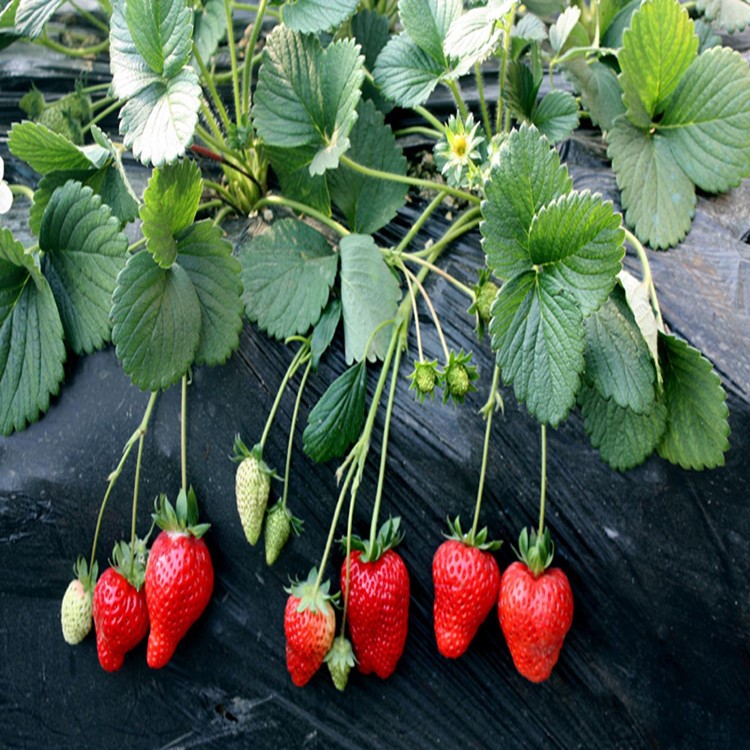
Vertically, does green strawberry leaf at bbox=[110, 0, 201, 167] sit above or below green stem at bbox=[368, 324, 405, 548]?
above

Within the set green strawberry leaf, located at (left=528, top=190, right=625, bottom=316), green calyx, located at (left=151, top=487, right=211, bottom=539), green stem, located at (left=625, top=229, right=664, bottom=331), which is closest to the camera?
green strawberry leaf, located at (left=528, top=190, right=625, bottom=316)

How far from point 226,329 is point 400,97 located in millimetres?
289

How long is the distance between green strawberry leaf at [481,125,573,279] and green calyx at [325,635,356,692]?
0.39 m

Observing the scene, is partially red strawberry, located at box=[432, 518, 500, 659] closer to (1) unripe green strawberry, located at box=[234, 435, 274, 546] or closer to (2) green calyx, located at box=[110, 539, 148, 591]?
(1) unripe green strawberry, located at box=[234, 435, 274, 546]

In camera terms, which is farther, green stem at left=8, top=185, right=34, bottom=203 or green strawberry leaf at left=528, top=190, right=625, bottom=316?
green stem at left=8, top=185, right=34, bottom=203

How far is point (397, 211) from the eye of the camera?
902mm

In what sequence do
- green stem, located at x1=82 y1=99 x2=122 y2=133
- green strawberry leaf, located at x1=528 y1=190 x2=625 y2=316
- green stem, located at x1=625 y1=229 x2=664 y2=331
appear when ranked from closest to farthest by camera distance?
green strawberry leaf, located at x1=528 y1=190 x2=625 y2=316
green stem, located at x1=625 y1=229 x2=664 y2=331
green stem, located at x1=82 y1=99 x2=122 y2=133

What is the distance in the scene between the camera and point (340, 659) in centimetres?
80

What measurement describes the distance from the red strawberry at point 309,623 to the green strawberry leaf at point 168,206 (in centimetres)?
34

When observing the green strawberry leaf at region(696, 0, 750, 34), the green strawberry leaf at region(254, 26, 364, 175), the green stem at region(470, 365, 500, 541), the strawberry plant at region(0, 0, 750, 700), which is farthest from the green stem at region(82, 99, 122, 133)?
the green strawberry leaf at region(696, 0, 750, 34)

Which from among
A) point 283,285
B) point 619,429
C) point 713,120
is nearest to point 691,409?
point 619,429

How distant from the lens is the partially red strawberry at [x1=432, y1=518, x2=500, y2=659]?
2.53 feet

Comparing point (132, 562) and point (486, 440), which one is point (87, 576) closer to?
point (132, 562)

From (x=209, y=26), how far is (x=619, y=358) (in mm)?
563
